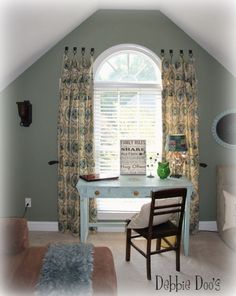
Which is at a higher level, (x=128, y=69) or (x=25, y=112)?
(x=128, y=69)

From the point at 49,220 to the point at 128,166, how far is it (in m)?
1.24

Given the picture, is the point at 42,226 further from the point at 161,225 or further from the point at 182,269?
the point at 182,269

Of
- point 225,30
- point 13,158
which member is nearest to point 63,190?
point 13,158

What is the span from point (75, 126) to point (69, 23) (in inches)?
44.9

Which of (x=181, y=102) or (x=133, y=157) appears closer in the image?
(x=133, y=157)

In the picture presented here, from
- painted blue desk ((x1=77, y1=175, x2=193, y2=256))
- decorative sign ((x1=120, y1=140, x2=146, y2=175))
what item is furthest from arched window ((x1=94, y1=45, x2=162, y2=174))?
painted blue desk ((x1=77, y1=175, x2=193, y2=256))

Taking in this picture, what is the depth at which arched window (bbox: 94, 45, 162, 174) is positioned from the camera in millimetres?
4141

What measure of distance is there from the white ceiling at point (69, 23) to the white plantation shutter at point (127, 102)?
582 mm

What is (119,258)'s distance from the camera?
11.1ft

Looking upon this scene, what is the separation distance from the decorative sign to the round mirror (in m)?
0.95

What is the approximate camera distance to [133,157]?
388 centimetres

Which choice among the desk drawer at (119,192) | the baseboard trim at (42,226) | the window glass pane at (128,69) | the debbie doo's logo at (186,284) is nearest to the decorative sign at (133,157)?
the desk drawer at (119,192)

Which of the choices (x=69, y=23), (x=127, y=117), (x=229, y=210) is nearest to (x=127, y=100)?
(x=127, y=117)

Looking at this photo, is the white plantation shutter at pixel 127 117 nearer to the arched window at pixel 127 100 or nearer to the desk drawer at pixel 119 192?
the arched window at pixel 127 100
